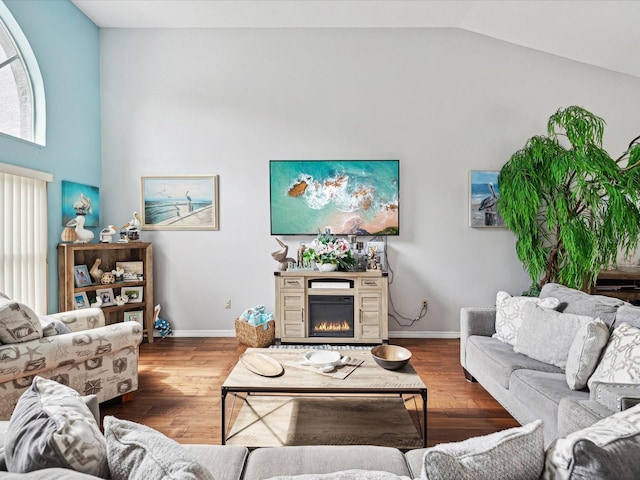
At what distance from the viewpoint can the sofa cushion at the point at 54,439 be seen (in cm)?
88

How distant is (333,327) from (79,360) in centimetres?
235

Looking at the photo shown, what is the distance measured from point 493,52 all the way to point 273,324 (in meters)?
3.99

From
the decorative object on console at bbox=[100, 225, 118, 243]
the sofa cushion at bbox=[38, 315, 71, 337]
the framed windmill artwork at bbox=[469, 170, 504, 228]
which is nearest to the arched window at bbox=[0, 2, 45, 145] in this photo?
the decorative object on console at bbox=[100, 225, 118, 243]

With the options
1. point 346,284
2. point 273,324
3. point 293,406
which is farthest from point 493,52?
point 293,406

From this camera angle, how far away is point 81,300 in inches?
146

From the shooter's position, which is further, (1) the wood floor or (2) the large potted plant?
(2) the large potted plant

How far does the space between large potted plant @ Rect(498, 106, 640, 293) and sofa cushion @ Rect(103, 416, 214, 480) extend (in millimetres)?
3751

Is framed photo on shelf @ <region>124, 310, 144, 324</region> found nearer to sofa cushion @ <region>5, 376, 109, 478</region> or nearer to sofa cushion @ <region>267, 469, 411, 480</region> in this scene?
sofa cushion @ <region>5, 376, 109, 478</region>

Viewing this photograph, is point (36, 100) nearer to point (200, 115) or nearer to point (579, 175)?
point (200, 115)

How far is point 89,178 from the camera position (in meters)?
4.15

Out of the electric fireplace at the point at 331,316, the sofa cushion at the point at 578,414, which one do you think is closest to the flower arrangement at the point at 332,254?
the electric fireplace at the point at 331,316

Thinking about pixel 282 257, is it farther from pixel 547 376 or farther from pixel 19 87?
pixel 19 87

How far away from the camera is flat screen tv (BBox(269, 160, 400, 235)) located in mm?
4262

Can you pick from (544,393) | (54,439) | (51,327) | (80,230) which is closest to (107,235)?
(80,230)
